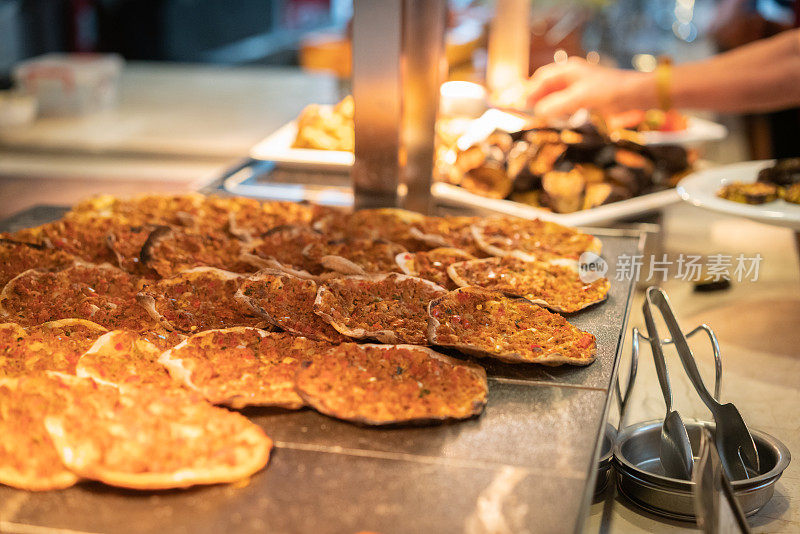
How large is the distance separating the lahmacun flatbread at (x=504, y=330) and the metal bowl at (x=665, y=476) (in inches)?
6.4

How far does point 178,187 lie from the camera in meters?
3.39

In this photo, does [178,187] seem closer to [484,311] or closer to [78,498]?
[484,311]

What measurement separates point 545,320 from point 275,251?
1.71 ft

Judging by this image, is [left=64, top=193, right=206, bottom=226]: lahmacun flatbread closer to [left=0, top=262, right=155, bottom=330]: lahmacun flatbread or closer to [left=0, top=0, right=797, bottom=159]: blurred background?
[left=0, top=262, right=155, bottom=330]: lahmacun flatbread

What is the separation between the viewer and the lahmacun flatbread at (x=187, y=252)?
1452 millimetres

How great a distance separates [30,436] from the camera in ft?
3.15

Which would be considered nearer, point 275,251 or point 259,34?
point 275,251

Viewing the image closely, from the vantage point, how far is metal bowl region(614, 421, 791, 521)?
3.69 ft

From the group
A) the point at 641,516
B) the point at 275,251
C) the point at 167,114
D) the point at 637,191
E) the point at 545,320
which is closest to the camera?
the point at 641,516

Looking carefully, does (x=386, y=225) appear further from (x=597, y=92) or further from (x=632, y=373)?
(x=597, y=92)

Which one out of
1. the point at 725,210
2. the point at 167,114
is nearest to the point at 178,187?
the point at 167,114

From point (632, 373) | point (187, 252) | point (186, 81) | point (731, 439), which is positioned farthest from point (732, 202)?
point (186, 81)

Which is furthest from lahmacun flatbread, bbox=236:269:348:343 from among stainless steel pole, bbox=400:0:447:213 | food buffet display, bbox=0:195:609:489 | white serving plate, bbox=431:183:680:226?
white serving plate, bbox=431:183:680:226

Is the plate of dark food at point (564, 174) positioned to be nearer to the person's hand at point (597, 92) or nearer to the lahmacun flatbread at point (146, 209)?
the person's hand at point (597, 92)
